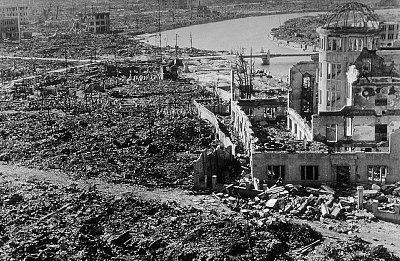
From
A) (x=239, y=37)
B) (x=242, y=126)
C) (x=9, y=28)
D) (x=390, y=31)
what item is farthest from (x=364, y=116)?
(x=239, y=37)

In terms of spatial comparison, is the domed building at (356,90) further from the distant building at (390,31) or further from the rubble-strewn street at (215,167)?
the distant building at (390,31)

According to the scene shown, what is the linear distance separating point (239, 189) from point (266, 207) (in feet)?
8.41

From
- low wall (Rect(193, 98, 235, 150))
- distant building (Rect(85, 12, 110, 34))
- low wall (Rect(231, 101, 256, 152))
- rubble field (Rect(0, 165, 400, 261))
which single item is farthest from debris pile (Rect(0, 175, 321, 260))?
distant building (Rect(85, 12, 110, 34))

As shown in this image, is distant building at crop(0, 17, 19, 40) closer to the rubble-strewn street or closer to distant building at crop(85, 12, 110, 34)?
distant building at crop(85, 12, 110, 34)

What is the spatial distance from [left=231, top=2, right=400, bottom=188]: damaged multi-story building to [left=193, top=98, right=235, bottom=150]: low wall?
109 cm

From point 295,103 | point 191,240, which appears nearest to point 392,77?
point 295,103

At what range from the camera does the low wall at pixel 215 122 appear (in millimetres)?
40416

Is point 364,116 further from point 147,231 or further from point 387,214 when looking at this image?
point 147,231

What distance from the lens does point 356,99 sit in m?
38.4

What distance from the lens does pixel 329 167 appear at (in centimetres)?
3200

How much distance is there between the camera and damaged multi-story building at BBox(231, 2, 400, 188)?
3197 centimetres

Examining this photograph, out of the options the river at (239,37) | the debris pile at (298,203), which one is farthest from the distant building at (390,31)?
the debris pile at (298,203)

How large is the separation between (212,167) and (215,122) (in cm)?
1247

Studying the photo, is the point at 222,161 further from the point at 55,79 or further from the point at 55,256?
the point at 55,79
